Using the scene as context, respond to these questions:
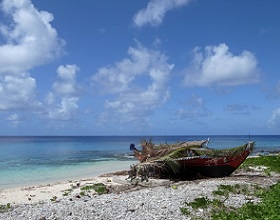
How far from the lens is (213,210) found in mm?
10805

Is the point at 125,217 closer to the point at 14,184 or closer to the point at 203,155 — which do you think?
the point at 203,155

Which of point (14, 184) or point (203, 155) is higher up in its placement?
point (203, 155)

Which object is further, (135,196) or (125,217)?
(135,196)

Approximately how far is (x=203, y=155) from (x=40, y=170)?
17750 millimetres

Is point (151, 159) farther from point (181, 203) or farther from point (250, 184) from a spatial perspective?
point (181, 203)

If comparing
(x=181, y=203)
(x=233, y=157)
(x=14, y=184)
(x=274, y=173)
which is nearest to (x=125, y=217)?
(x=181, y=203)

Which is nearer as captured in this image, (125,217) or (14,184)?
(125,217)

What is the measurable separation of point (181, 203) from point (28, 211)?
4.90 m

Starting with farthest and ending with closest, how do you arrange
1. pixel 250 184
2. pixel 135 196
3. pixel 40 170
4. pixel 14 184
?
1. pixel 40 170
2. pixel 14 184
3. pixel 250 184
4. pixel 135 196

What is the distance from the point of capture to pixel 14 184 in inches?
960

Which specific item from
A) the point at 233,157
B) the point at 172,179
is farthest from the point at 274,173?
the point at 172,179

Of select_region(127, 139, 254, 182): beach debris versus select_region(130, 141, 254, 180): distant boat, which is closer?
select_region(127, 139, 254, 182): beach debris

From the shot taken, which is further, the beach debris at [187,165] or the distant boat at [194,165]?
the distant boat at [194,165]

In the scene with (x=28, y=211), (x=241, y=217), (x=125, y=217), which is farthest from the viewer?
(x=28, y=211)
